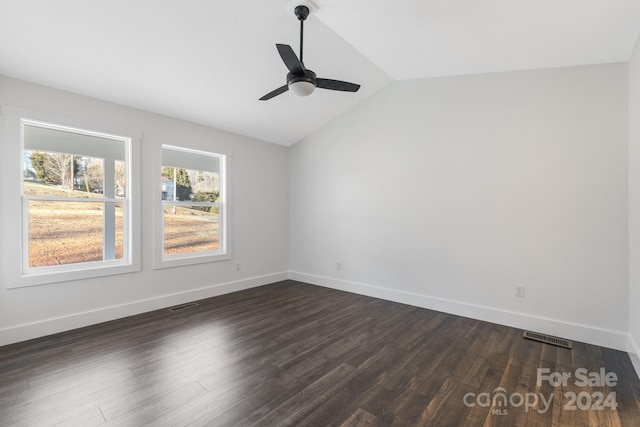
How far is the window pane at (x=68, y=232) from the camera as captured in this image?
307 centimetres

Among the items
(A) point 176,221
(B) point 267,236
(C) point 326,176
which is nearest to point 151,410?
(A) point 176,221

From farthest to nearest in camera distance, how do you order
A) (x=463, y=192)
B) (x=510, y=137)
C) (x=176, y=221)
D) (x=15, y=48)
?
1. (x=176, y=221)
2. (x=463, y=192)
3. (x=510, y=137)
4. (x=15, y=48)

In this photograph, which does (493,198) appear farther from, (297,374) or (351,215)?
(297,374)

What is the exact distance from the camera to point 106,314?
339 centimetres

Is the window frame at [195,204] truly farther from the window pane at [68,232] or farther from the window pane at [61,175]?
the window pane at [61,175]

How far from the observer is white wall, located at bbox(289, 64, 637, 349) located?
9.57 ft

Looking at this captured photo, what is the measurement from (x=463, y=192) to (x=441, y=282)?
47.1 inches

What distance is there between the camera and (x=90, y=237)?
3.45 m

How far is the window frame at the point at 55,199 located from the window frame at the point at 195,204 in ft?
0.77

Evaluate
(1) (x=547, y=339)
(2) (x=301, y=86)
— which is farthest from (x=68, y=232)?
(1) (x=547, y=339)

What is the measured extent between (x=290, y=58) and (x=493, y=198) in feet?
9.09

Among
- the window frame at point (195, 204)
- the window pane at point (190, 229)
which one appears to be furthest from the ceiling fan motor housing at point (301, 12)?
the window pane at point (190, 229)

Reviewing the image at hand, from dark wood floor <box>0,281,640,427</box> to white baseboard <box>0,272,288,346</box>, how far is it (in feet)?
0.42

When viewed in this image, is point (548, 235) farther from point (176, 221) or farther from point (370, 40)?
point (176, 221)
